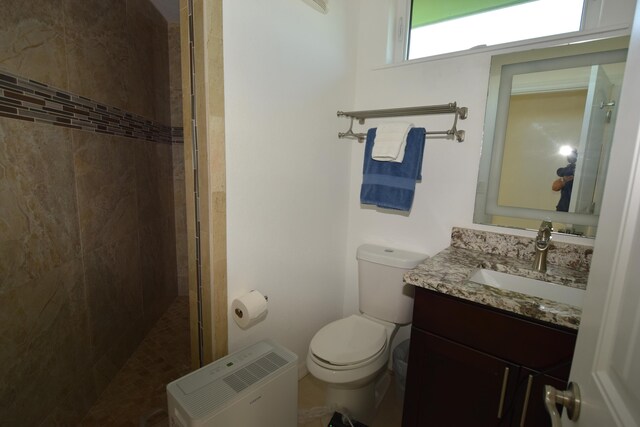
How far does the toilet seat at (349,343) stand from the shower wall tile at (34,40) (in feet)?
5.36

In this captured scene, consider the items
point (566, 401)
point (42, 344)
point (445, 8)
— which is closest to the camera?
point (566, 401)

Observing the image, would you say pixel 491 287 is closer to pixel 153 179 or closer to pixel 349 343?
pixel 349 343

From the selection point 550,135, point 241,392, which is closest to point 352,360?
point 241,392

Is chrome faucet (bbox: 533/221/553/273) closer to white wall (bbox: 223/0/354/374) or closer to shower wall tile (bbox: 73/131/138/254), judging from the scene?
white wall (bbox: 223/0/354/374)

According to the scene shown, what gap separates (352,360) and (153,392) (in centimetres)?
116

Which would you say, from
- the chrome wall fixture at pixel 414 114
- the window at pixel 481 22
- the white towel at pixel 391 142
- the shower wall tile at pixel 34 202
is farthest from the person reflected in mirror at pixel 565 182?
the shower wall tile at pixel 34 202

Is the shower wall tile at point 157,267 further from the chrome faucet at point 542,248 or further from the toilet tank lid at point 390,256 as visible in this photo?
the chrome faucet at point 542,248

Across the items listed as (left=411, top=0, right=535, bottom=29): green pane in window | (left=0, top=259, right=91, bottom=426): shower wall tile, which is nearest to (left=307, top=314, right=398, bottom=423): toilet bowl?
(left=0, top=259, right=91, bottom=426): shower wall tile

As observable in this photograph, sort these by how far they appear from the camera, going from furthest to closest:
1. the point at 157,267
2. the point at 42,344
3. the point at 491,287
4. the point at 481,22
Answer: the point at 157,267 < the point at 481,22 < the point at 42,344 < the point at 491,287

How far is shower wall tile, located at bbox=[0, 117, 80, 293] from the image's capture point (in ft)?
3.60

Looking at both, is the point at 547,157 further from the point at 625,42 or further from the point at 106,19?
the point at 106,19

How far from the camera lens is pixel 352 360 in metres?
1.34

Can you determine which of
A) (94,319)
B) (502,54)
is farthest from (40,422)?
(502,54)

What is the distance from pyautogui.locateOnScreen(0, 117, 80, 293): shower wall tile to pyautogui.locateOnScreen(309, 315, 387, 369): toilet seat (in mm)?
1221
